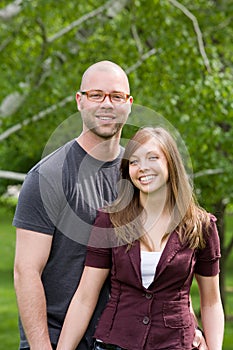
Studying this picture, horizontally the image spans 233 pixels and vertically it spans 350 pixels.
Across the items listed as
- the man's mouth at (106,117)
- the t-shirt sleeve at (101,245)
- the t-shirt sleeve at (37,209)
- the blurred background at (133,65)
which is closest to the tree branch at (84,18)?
the blurred background at (133,65)

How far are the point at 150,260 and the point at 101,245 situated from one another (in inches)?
7.6

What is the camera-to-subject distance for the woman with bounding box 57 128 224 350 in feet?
11.3

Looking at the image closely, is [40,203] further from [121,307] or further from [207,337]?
[207,337]

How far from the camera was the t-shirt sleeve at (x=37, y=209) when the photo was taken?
3.56 meters

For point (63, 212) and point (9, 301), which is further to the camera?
point (9, 301)

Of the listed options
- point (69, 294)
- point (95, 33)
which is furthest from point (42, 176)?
point (95, 33)

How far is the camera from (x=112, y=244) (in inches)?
138

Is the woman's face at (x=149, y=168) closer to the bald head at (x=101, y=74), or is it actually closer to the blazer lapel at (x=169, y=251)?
the blazer lapel at (x=169, y=251)

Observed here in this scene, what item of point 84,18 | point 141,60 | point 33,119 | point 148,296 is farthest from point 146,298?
point 33,119

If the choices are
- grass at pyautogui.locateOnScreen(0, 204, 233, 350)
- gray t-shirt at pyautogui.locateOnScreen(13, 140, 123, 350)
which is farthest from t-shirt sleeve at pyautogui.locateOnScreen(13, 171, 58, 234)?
grass at pyautogui.locateOnScreen(0, 204, 233, 350)

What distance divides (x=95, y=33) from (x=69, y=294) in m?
6.23

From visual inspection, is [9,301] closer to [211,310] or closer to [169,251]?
[211,310]

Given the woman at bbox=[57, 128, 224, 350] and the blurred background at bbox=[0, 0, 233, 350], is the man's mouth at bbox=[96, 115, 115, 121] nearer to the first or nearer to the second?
the woman at bbox=[57, 128, 224, 350]

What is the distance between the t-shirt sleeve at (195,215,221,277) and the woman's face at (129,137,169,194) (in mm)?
250
